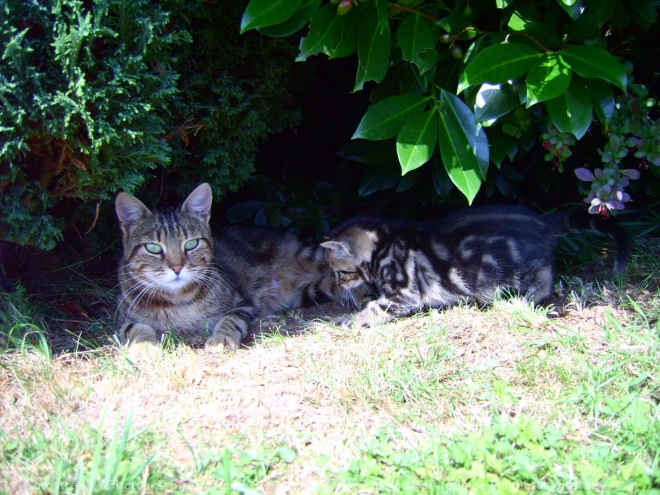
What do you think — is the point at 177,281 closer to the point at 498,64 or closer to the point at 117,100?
the point at 117,100

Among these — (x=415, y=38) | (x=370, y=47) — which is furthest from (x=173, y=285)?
(x=415, y=38)

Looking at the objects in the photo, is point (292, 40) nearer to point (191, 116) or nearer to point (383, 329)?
point (191, 116)

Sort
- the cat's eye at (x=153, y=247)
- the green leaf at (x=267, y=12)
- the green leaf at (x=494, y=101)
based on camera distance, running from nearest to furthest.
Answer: the green leaf at (x=267, y=12)
the green leaf at (x=494, y=101)
the cat's eye at (x=153, y=247)

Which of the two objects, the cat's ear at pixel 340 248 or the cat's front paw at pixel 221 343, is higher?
the cat's ear at pixel 340 248

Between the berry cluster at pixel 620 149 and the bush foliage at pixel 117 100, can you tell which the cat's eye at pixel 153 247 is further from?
the berry cluster at pixel 620 149

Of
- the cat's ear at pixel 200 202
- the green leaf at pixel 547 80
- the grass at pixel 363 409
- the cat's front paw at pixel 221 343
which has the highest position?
the green leaf at pixel 547 80

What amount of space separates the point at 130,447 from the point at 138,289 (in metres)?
1.59

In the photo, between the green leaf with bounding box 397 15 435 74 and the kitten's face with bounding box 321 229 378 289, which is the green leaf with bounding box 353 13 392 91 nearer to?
the green leaf with bounding box 397 15 435 74

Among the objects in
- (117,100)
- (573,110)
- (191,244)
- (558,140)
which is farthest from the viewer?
(191,244)

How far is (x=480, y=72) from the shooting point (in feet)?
8.63

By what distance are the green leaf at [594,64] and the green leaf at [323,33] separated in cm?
101

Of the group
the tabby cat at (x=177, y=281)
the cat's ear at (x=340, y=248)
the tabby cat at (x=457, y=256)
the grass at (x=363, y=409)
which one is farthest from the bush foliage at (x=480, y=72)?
the tabby cat at (x=177, y=281)

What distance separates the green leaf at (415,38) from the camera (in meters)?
2.81

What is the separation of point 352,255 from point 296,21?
5.35ft
